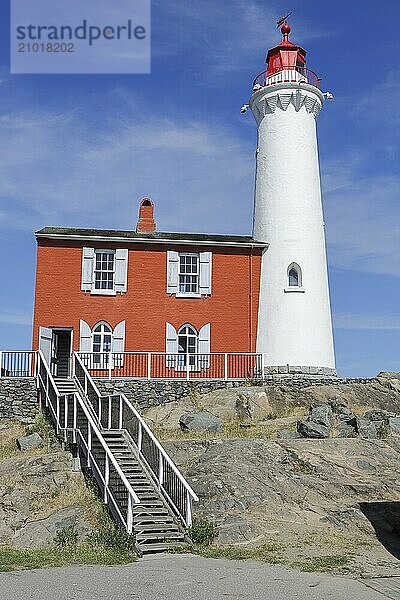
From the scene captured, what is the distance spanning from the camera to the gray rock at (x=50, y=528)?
640 inches

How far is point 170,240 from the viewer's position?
101 ft

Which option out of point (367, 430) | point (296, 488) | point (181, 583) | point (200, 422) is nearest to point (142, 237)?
point (200, 422)

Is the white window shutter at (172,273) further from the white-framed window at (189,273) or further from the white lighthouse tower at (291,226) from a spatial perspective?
the white lighthouse tower at (291,226)

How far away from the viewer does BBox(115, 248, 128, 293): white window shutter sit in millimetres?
30344

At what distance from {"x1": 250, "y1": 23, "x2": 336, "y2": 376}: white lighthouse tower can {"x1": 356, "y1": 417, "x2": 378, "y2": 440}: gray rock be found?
673 centimetres

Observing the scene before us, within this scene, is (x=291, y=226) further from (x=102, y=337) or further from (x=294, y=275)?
(x=102, y=337)

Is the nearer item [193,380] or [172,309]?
[193,380]

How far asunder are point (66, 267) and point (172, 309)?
15.5ft

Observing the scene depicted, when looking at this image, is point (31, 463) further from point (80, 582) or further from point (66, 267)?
point (66, 267)

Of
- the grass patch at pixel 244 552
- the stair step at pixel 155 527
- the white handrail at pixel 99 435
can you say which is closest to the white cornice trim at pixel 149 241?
the white handrail at pixel 99 435

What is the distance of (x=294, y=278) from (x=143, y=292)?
21.2 feet

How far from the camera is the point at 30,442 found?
75.8 feet

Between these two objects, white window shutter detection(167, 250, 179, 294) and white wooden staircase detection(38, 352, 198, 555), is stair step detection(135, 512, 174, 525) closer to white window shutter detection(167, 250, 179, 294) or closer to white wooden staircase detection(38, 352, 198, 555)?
white wooden staircase detection(38, 352, 198, 555)

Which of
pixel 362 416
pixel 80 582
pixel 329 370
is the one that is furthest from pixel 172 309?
pixel 80 582
